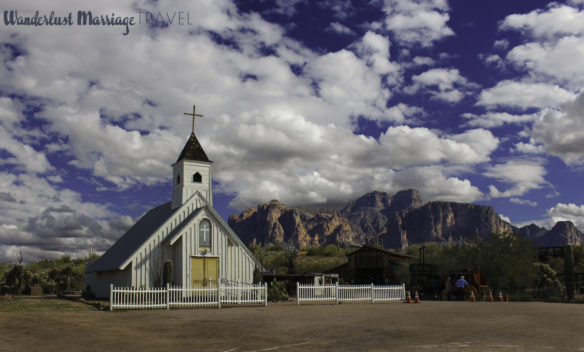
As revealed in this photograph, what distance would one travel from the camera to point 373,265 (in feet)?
168

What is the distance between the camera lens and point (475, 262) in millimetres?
37938

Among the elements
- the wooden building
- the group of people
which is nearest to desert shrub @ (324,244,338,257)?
the wooden building

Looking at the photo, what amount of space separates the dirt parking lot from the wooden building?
104 feet

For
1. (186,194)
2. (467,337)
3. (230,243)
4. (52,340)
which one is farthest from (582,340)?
(186,194)

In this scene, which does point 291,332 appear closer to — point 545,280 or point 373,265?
point 545,280

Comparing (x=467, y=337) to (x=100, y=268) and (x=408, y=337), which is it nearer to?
(x=408, y=337)

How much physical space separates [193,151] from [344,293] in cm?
1342

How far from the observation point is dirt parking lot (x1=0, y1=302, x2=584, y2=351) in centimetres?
1095

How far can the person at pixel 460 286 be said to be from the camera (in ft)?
99.9

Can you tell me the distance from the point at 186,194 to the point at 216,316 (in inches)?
591

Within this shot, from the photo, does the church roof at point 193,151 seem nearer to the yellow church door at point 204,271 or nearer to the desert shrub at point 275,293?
the yellow church door at point 204,271

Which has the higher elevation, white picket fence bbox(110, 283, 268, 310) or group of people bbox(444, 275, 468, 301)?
white picket fence bbox(110, 283, 268, 310)

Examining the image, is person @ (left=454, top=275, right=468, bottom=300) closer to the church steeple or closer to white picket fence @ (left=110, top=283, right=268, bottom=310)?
white picket fence @ (left=110, top=283, right=268, bottom=310)

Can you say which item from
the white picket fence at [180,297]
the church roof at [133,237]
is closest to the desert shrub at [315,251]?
the church roof at [133,237]
